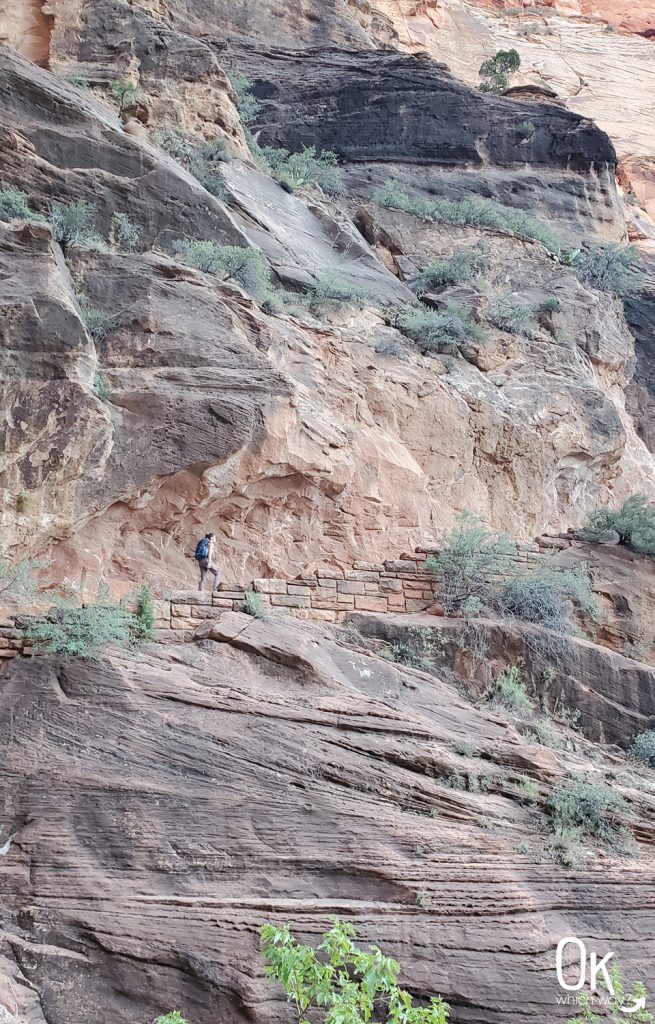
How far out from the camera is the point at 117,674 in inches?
307

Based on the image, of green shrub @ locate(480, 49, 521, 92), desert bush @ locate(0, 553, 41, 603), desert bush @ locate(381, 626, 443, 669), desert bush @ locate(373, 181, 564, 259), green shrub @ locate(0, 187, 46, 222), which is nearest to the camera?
desert bush @ locate(0, 553, 41, 603)

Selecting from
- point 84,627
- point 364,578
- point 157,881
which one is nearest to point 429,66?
point 364,578

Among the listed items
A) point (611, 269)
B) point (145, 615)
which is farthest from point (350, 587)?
point (611, 269)

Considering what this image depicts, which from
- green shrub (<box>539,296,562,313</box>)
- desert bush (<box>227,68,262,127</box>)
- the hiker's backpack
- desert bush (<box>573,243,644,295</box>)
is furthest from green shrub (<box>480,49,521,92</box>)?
the hiker's backpack

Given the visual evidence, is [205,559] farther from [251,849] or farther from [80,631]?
[251,849]

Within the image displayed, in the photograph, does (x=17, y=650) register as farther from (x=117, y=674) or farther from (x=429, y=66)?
(x=429, y=66)

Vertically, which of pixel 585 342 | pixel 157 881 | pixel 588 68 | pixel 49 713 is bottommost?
pixel 157 881

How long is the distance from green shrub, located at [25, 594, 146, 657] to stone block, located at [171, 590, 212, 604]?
881 millimetres

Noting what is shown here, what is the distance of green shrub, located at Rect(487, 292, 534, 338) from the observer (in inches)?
656

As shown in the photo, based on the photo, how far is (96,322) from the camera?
37.0ft

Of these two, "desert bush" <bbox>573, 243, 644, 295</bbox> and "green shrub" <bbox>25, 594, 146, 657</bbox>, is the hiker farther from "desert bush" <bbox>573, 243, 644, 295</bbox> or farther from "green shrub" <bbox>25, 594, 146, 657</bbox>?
"desert bush" <bbox>573, 243, 644, 295</bbox>

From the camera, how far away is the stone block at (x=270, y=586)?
986 cm

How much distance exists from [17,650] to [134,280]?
18.2 ft

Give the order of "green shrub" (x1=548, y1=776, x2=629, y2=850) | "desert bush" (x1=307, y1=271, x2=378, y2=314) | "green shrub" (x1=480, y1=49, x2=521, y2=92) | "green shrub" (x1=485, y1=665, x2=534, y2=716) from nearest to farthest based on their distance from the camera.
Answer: "green shrub" (x1=548, y1=776, x2=629, y2=850)
"green shrub" (x1=485, y1=665, x2=534, y2=716)
"desert bush" (x1=307, y1=271, x2=378, y2=314)
"green shrub" (x1=480, y1=49, x2=521, y2=92)
